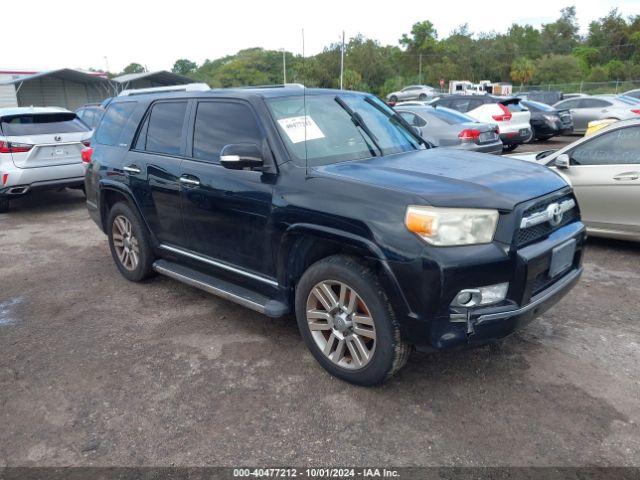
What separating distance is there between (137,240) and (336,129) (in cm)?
232

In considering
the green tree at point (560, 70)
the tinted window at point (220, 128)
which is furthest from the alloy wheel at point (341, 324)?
the green tree at point (560, 70)

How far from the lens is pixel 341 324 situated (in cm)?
328

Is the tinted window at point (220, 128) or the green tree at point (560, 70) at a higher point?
the green tree at point (560, 70)

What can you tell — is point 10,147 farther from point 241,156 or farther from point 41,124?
point 241,156

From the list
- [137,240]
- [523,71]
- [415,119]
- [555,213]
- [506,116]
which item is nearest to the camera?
[555,213]

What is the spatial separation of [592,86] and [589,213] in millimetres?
Answer: 43906

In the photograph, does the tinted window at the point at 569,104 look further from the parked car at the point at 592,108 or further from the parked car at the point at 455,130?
the parked car at the point at 455,130

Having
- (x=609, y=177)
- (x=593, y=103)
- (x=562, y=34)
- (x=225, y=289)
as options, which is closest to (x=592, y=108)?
(x=593, y=103)

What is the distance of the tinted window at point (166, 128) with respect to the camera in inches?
176

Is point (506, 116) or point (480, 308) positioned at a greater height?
point (506, 116)

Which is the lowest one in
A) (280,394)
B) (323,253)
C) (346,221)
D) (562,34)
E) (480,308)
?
(280,394)

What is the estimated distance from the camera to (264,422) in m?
3.06

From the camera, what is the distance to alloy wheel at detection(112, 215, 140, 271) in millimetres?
5199

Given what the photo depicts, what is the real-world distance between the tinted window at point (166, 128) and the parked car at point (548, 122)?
13.6m
